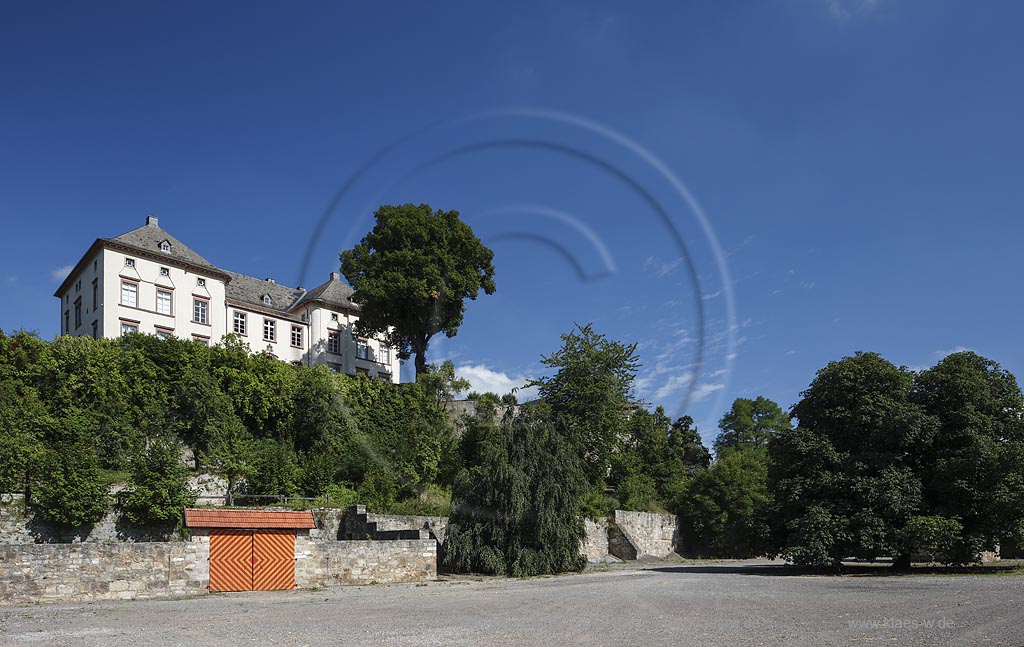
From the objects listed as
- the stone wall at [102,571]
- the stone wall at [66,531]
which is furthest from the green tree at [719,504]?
the stone wall at [102,571]

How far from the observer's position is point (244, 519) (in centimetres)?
2328

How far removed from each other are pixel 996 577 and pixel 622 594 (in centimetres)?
1326

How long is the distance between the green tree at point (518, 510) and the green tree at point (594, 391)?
567 inches

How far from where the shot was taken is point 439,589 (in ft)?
76.0

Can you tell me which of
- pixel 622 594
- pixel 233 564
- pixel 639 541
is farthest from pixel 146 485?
pixel 639 541

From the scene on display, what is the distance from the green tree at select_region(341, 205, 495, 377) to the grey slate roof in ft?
32.5

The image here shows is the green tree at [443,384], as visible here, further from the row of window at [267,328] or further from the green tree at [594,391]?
the row of window at [267,328]

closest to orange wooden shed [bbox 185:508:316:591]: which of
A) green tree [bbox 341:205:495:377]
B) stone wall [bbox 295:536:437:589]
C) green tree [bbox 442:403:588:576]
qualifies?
stone wall [bbox 295:536:437:589]

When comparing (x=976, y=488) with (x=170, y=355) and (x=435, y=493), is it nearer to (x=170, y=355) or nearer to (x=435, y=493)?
(x=435, y=493)

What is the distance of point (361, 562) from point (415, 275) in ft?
93.2

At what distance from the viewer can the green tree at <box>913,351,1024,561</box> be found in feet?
84.2

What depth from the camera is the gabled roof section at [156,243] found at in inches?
1930

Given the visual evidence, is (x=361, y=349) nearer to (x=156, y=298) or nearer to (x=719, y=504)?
(x=156, y=298)

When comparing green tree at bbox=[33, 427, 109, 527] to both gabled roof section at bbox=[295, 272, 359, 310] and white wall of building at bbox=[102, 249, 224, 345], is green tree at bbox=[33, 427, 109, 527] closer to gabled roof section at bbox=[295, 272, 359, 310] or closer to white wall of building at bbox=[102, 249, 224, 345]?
white wall of building at bbox=[102, 249, 224, 345]
